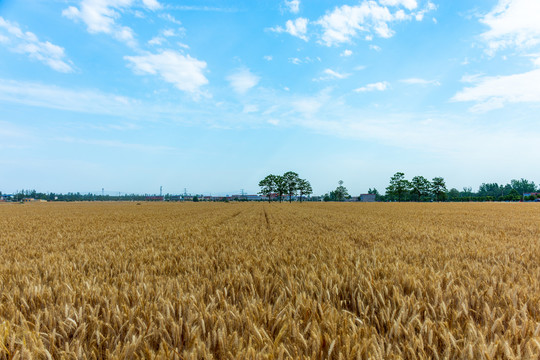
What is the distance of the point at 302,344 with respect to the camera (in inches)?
67.1

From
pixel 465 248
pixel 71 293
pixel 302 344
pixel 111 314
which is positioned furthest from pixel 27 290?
pixel 465 248

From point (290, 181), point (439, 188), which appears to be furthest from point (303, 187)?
point (439, 188)

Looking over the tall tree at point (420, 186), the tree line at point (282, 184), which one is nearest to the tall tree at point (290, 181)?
the tree line at point (282, 184)

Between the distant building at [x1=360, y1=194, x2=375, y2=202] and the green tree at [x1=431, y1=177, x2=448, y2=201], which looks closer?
the green tree at [x1=431, y1=177, x2=448, y2=201]

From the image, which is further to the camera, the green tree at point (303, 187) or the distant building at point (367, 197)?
the distant building at point (367, 197)

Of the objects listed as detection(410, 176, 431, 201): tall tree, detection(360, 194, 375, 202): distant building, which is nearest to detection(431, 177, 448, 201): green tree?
detection(410, 176, 431, 201): tall tree

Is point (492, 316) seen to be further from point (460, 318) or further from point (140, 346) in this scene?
point (140, 346)

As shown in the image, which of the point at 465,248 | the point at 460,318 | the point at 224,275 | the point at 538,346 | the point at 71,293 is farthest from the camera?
the point at 465,248

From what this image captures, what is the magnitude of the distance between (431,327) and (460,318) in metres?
0.66

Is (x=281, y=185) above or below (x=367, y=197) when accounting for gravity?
above

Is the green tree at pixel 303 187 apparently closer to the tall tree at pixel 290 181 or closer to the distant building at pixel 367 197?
the tall tree at pixel 290 181

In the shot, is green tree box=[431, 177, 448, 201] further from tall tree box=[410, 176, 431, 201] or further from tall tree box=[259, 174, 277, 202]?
tall tree box=[259, 174, 277, 202]

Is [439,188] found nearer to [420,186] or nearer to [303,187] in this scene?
[420,186]

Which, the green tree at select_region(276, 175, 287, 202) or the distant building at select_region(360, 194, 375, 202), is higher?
the green tree at select_region(276, 175, 287, 202)
